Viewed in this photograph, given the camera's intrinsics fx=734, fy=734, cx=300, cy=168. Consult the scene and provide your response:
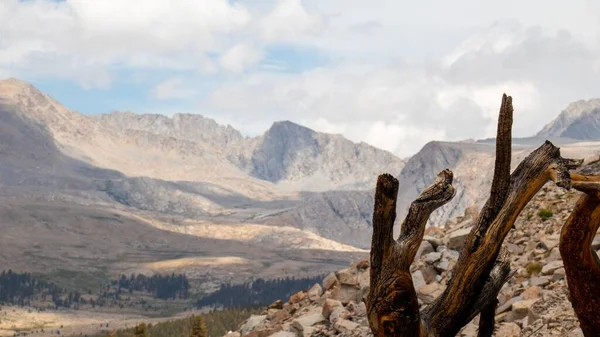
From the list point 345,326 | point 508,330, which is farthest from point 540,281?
point 345,326

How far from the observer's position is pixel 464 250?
12.5 m

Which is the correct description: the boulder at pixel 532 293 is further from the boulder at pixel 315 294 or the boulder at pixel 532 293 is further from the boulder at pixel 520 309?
the boulder at pixel 315 294

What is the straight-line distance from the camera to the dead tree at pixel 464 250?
37.2 feet

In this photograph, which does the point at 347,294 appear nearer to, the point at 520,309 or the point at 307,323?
the point at 307,323

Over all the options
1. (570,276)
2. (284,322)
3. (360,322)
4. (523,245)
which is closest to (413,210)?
(570,276)

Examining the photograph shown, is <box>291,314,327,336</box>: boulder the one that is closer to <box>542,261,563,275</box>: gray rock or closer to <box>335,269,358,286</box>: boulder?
<box>335,269,358,286</box>: boulder

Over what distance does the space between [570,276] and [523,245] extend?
1918 cm

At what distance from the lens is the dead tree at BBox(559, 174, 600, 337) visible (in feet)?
37.7

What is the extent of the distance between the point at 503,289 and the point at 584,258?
15.6 m

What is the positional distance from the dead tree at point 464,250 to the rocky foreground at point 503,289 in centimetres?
682

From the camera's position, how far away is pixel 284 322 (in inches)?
1375

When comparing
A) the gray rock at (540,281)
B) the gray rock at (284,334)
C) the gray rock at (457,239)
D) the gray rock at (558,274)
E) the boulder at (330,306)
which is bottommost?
the gray rock at (284,334)

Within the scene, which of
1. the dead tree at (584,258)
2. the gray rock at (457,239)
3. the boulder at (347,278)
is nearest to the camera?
the dead tree at (584,258)

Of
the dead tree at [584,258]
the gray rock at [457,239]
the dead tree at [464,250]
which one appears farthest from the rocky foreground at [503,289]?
the dead tree at [464,250]
